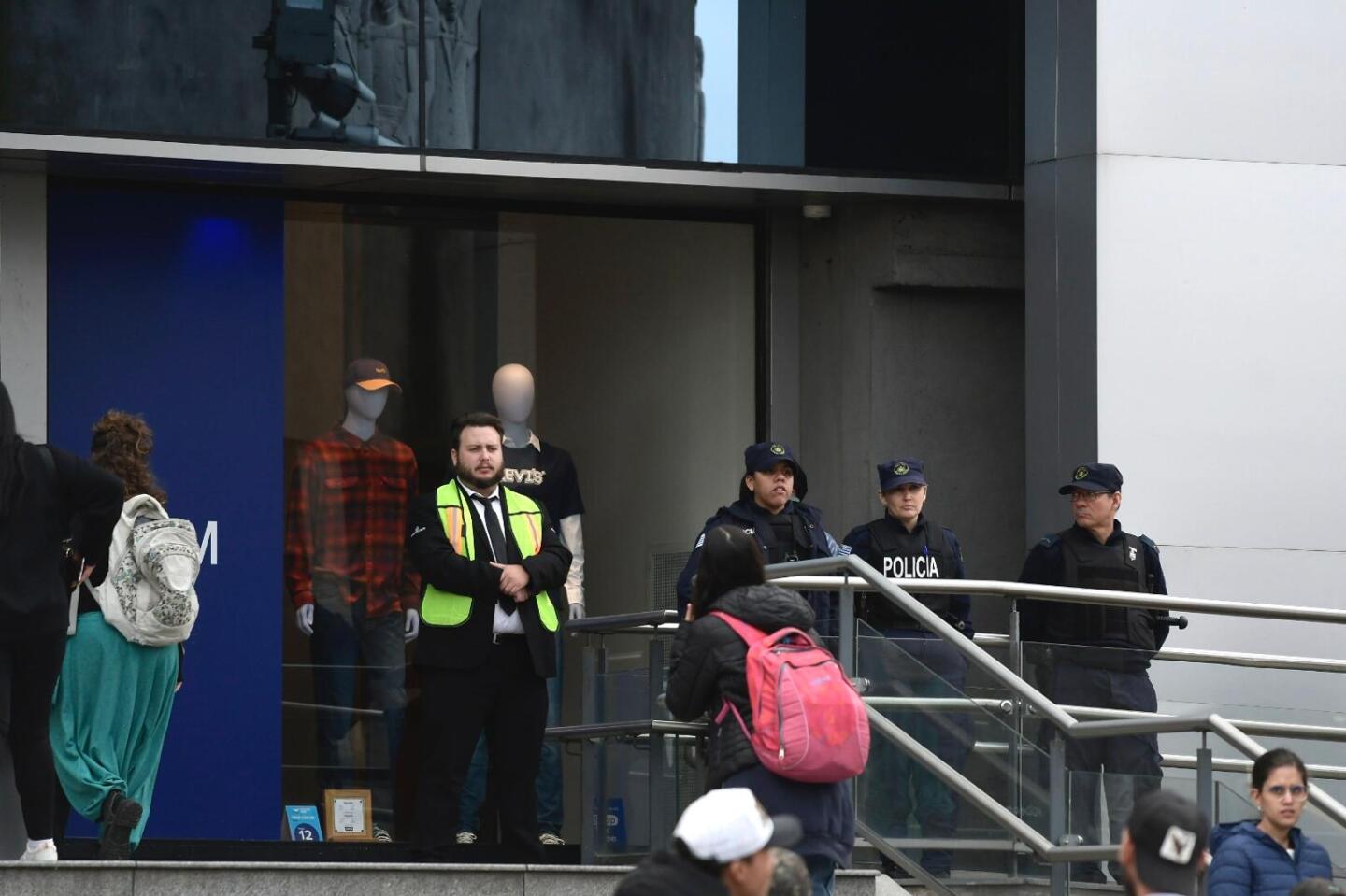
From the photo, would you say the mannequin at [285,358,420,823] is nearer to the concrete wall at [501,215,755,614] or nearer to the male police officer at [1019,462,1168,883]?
the concrete wall at [501,215,755,614]

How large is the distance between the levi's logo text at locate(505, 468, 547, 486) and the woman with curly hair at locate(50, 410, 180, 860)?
103 inches

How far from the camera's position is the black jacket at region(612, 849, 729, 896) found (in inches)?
216

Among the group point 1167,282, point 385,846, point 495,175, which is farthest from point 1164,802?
point 495,175

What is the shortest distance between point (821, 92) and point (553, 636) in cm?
455

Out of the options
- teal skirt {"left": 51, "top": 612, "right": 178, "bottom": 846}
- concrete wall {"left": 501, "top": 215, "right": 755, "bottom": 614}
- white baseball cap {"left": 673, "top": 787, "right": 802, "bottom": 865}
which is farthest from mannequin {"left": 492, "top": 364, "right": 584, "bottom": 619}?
white baseball cap {"left": 673, "top": 787, "right": 802, "bottom": 865}

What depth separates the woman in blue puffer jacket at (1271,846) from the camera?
8.39 m

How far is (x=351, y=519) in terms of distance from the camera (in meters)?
12.7

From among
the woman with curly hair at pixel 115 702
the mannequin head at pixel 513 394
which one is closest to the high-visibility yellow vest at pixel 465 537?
the woman with curly hair at pixel 115 702

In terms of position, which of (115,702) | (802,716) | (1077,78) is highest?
(1077,78)

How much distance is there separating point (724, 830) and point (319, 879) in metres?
4.05

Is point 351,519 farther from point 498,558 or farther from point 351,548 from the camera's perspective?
point 498,558

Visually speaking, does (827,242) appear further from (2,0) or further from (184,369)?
(2,0)

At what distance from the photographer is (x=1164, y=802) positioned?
5.47 meters

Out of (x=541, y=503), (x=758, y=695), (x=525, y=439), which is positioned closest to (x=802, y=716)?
(x=758, y=695)
